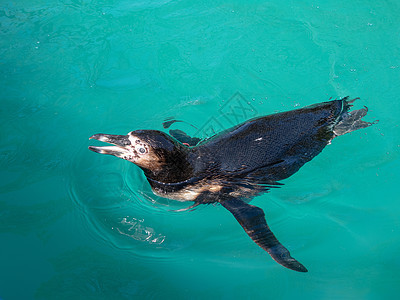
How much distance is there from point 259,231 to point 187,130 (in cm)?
208

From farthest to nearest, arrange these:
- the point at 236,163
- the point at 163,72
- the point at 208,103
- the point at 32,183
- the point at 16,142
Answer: the point at 163,72
the point at 208,103
the point at 16,142
the point at 32,183
the point at 236,163

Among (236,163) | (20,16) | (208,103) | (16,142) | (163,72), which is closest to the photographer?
(236,163)

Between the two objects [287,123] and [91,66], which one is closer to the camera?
[287,123]

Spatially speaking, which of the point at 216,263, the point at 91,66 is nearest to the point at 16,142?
the point at 91,66

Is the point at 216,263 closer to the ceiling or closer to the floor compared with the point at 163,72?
closer to the floor

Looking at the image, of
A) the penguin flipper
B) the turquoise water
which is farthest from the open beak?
the penguin flipper

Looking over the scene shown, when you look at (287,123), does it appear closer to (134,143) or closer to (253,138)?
(253,138)

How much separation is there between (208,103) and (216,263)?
8.53 feet

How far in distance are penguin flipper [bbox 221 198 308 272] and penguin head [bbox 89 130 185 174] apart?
0.90 m

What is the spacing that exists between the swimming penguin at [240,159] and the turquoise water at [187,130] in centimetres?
34

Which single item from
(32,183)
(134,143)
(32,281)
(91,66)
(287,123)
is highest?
(287,123)

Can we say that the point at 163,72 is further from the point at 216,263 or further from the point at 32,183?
the point at 216,263

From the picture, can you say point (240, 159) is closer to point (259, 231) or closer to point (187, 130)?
point (259, 231)

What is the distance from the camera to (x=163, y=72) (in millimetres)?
5879
